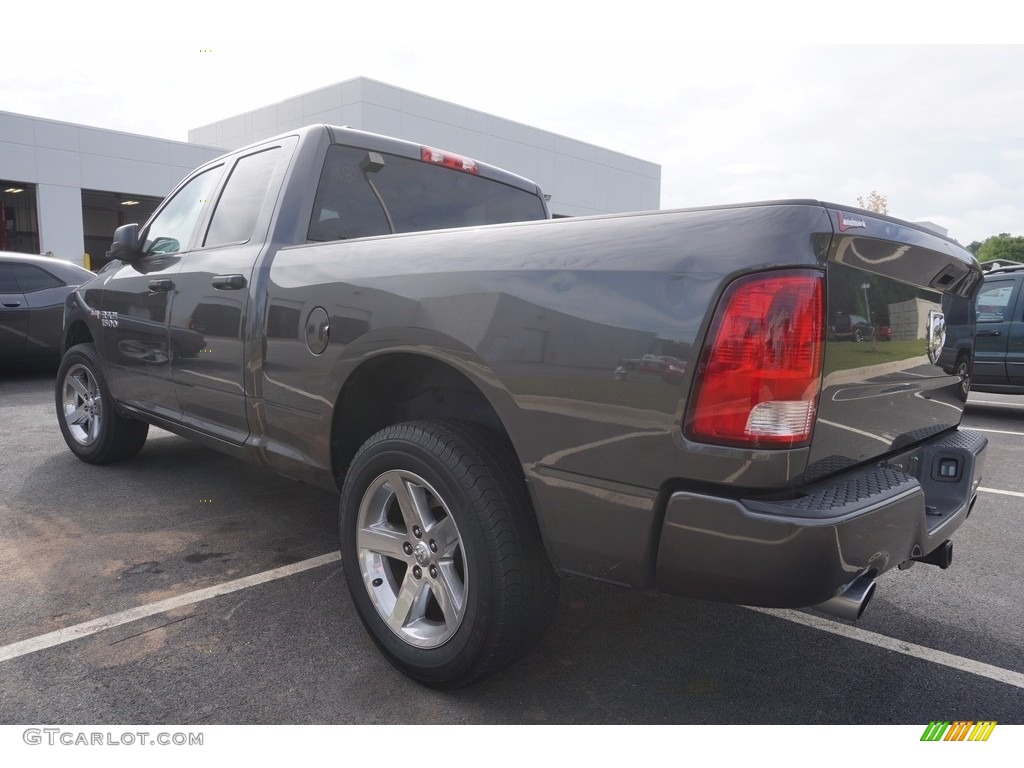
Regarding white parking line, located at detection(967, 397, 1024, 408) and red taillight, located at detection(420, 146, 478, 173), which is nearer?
red taillight, located at detection(420, 146, 478, 173)

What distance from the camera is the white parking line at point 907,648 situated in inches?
95.8

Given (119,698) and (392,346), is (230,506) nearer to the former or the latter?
(119,698)

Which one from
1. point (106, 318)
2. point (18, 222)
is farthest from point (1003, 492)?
point (18, 222)

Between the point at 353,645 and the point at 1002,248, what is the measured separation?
336ft

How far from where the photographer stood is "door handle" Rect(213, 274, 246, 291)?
3068mm

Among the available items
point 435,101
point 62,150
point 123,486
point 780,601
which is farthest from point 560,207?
point 780,601

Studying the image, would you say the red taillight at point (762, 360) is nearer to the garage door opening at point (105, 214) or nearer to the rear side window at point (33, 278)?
the rear side window at point (33, 278)

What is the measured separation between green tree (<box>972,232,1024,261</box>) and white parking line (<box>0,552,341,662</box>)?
91.7 meters

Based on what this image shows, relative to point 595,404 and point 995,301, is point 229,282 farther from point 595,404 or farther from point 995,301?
point 995,301

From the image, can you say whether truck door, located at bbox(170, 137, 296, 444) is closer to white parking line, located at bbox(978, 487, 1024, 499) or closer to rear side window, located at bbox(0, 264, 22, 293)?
white parking line, located at bbox(978, 487, 1024, 499)

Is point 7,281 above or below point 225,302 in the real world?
above

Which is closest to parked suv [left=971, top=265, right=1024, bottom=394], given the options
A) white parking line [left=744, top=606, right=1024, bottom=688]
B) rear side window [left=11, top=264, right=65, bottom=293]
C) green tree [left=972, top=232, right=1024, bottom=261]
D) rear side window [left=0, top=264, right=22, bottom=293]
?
white parking line [left=744, top=606, right=1024, bottom=688]

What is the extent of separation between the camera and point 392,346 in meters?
2.34

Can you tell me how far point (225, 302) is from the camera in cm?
316
